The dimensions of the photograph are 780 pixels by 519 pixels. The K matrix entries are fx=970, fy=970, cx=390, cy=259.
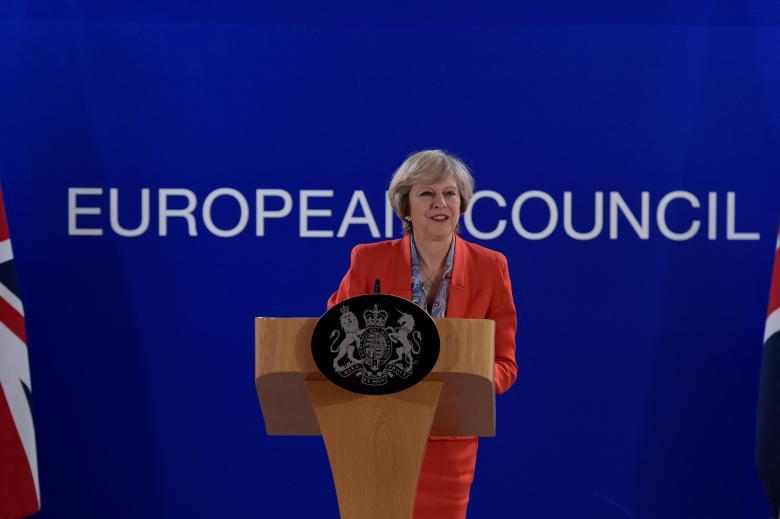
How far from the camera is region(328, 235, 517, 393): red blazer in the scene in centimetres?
243

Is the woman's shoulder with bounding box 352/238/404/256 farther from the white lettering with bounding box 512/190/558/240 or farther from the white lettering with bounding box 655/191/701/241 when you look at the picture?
the white lettering with bounding box 655/191/701/241

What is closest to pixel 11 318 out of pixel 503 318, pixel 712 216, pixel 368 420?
pixel 503 318

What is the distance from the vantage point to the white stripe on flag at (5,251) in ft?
11.1

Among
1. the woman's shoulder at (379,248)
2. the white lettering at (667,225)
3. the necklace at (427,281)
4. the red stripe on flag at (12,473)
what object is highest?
the white lettering at (667,225)

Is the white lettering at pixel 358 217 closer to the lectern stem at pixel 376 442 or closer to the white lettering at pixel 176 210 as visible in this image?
the white lettering at pixel 176 210

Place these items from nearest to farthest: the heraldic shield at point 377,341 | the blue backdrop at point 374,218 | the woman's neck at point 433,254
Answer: the heraldic shield at point 377,341
the woman's neck at point 433,254
the blue backdrop at point 374,218

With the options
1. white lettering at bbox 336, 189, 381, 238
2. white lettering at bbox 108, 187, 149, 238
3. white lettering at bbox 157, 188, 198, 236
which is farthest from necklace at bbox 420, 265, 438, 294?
white lettering at bbox 108, 187, 149, 238

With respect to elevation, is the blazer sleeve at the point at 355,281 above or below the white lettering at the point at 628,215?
below

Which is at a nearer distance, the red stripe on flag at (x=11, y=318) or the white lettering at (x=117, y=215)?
the red stripe on flag at (x=11, y=318)

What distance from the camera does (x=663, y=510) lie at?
12.1 ft

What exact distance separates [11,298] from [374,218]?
1.33 meters

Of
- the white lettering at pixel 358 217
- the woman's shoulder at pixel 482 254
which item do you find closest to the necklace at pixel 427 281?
the woman's shoulder at pixel 482 254

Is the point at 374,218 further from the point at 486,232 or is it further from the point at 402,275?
the point at 402,275

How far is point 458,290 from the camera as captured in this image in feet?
7.97
